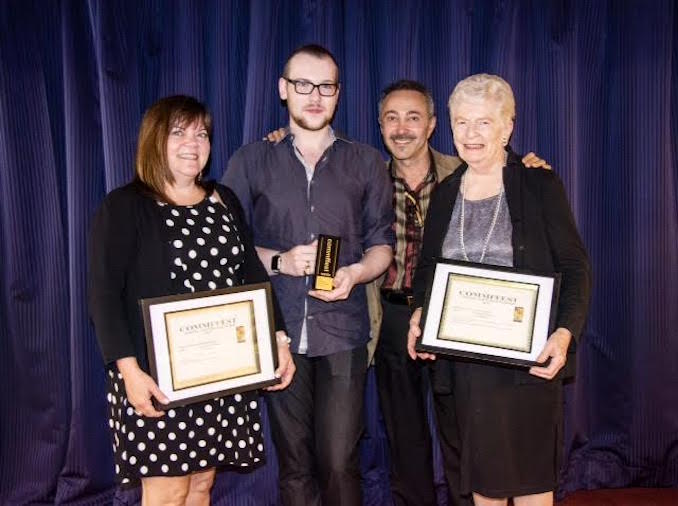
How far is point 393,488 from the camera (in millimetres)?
2797

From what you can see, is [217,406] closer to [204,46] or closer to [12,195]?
[12,195]

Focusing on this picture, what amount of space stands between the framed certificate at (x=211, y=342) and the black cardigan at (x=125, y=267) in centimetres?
9

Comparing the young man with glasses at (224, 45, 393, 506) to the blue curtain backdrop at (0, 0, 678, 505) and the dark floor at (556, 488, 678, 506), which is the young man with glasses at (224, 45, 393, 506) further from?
the dark floor at (556, 488, 678, 506)

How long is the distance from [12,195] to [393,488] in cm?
199

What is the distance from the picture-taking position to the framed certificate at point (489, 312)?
1.94 meters

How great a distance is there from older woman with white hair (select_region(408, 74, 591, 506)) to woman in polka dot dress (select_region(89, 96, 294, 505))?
0.63 metres

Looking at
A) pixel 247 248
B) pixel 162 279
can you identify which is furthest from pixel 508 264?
pixel 162 279

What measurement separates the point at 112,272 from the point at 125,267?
0.04 metres

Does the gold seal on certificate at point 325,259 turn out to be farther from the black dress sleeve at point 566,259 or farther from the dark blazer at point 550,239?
the black dress sleeve at point 566,259

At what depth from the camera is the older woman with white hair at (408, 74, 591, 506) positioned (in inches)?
78.6

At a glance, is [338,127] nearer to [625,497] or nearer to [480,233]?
[480,233]

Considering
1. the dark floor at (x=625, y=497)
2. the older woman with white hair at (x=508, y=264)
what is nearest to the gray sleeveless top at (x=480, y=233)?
the older woman with white hair at (x=508, y=264)

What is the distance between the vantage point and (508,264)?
6.68 feet

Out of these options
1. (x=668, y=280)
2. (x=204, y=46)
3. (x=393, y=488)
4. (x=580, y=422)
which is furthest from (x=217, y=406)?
(x=668, y=280)
